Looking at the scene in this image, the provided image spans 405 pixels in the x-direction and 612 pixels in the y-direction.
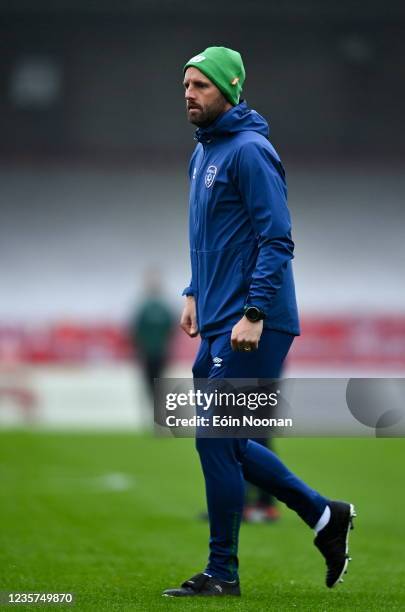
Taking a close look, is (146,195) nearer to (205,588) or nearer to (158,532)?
(158,532)

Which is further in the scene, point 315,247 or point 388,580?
point 315,247

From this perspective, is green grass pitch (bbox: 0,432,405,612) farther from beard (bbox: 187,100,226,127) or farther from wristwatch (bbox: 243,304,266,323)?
beard (bbox: 187,100,226,127)

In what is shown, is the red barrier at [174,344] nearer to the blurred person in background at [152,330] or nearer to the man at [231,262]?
the blurred person in background at [152,330]

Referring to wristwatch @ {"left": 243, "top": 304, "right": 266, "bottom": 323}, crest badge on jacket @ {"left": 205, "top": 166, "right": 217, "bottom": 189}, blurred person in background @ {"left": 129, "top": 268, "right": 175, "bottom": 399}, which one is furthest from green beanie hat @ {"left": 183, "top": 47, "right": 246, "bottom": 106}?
blurred person in background @ {"left": 129, "top": 268, "right": 175, "bottom": 399}

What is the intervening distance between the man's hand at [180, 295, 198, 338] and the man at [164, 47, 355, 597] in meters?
0.28

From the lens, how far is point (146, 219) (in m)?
28.8

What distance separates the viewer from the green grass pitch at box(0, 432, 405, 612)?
224 inches

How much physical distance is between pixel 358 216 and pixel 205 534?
20.6 metres

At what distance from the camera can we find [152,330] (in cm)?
1942

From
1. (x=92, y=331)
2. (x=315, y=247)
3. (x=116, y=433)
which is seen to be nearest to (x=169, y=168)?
(x=315, y=247)

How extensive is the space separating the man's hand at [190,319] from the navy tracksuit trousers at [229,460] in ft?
1.09

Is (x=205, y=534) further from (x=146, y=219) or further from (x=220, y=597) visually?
(x=146, y=219)

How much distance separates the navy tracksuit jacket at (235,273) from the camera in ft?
17.4

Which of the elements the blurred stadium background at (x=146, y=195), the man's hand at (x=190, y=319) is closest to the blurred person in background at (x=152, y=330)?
the blurred stadium background at (x=146, y=195)
